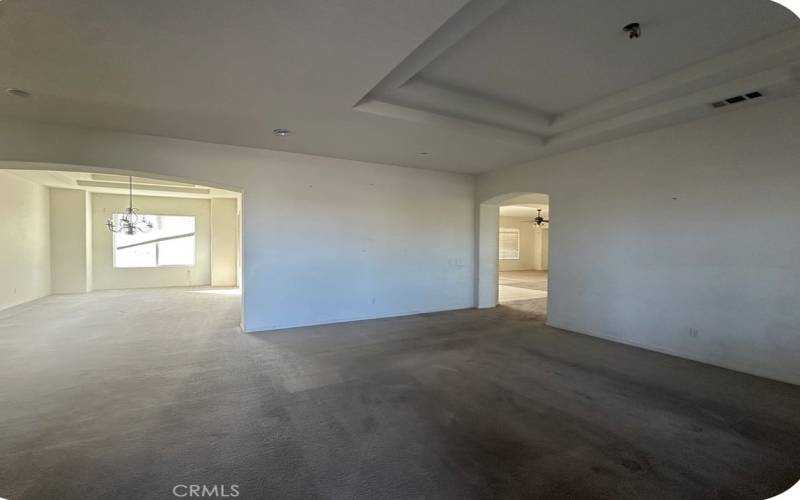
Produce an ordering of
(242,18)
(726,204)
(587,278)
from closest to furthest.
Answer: (242,18)
(726,204)
(587,278)

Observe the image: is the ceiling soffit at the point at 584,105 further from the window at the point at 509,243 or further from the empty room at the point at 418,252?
the window at the point at 509,243

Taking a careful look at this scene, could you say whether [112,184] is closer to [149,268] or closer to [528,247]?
[149,268]

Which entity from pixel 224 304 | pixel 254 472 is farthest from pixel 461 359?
pixel 224 304

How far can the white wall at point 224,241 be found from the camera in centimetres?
1071

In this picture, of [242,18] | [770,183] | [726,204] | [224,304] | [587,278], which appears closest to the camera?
[242,18]

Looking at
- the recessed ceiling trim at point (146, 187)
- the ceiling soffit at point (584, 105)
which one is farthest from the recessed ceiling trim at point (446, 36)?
the recessed ceiling trim at point (146, 187)

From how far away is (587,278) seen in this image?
5.22 meters

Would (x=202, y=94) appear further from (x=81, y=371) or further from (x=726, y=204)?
(x=726, y=204)

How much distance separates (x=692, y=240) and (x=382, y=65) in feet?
13.9

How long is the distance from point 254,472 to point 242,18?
9.39 feet

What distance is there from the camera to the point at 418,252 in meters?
6.66

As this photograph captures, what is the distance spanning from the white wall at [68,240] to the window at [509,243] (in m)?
15.5

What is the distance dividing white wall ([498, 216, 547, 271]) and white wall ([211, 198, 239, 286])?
12053mm

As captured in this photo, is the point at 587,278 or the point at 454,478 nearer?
the point at 454,478
